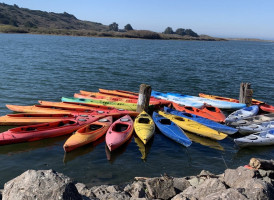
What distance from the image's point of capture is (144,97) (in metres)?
16.7

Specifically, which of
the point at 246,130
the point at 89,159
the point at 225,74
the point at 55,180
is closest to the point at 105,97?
the point at 89,159

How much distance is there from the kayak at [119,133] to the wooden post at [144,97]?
1.56 meters

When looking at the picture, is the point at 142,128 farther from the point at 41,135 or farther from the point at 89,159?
the point at 41,135

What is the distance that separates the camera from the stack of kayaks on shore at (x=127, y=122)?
1341 centimetres

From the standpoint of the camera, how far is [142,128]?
47.0 ft

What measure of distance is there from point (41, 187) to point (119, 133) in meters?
8.06

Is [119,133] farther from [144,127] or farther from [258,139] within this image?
[258,139]

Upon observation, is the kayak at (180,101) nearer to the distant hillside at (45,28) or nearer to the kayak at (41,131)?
the kayak at (41,131)

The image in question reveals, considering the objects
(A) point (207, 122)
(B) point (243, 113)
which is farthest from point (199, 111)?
(B) point (243, 113)

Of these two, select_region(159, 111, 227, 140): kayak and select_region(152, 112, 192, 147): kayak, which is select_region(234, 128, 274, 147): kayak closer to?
select_region(159, 111, 227, 140): kayak

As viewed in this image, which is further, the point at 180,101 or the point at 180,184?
the point at 180,101

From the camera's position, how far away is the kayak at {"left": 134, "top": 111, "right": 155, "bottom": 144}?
13.7 meters

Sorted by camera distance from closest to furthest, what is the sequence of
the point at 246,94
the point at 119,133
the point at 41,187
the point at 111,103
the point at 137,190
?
the point at 41,187, the point at 137,190, the point at 119,133, the point at 111,103, the point at 246,94

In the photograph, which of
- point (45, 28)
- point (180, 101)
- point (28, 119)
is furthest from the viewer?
point (45, 28)
